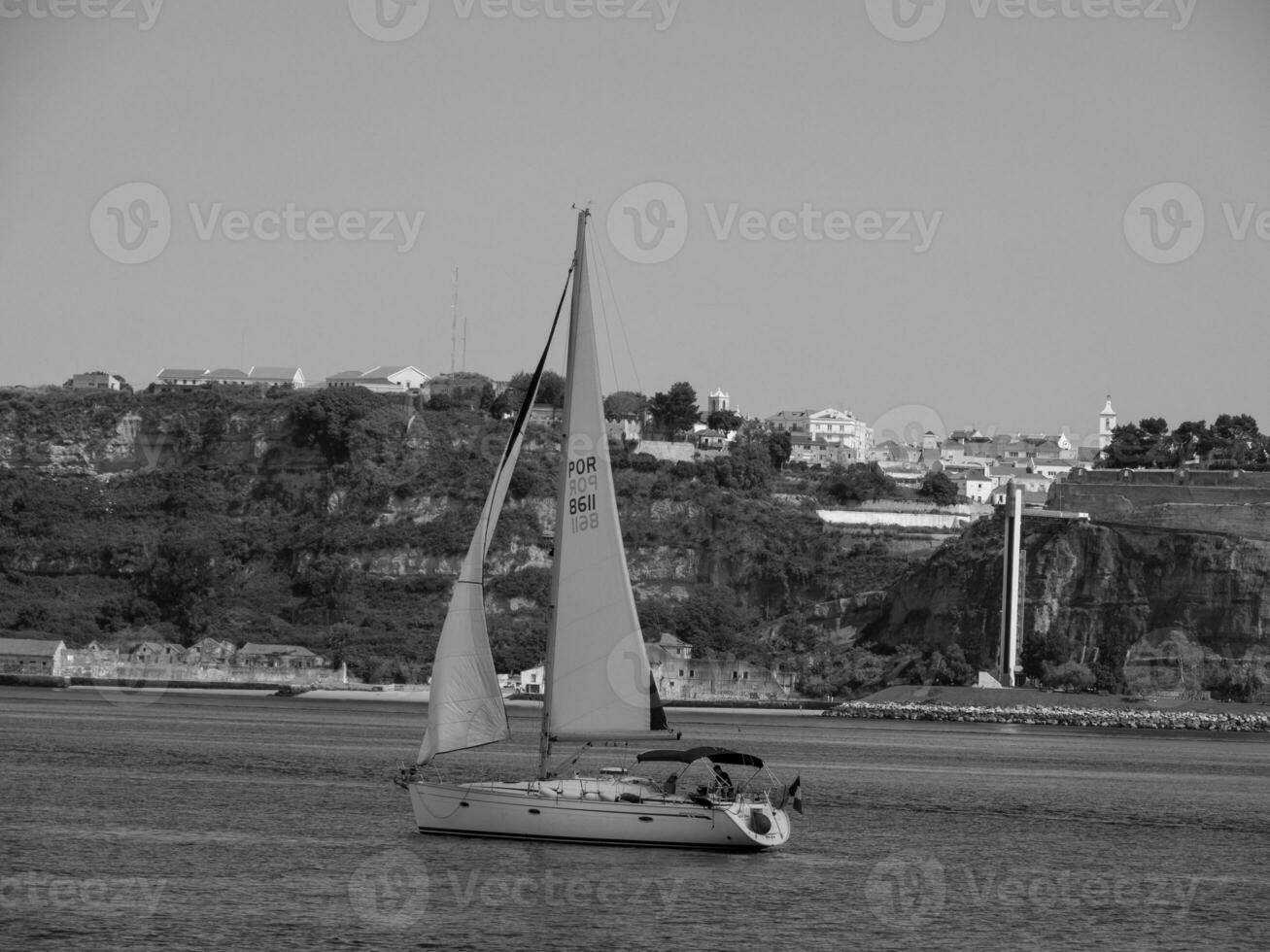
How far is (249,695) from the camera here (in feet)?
481

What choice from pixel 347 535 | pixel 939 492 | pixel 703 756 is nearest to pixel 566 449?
pixel 703 756

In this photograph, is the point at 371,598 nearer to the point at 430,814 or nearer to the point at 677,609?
the point at 677,609

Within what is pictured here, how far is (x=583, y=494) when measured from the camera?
131 feet

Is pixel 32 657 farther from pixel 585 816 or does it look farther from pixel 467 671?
pixel 585 816

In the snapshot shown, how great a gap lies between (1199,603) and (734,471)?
189 feet

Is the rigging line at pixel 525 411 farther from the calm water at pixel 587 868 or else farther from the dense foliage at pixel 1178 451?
the dense foliage at pixel 1178 451

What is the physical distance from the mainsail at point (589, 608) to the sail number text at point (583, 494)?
0.02m

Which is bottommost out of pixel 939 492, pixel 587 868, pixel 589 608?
pixel 587 868

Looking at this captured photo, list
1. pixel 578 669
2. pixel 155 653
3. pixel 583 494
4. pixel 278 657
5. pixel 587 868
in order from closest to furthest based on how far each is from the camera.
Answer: pixel 587 868 → pixel 578 669 → pixel 583 494 → pixel 155 653 → pixel 278 657

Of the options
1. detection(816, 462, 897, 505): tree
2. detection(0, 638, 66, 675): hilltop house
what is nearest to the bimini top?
detection(0, 638, 66, 675): hilltop house

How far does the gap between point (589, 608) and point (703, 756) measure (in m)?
4.38

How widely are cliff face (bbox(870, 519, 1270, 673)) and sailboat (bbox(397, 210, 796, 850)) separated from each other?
107 m

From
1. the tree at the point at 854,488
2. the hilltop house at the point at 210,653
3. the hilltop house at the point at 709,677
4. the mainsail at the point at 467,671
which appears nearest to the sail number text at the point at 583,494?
the mainsail at the point at 467,671

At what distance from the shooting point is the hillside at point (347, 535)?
163375 mm
